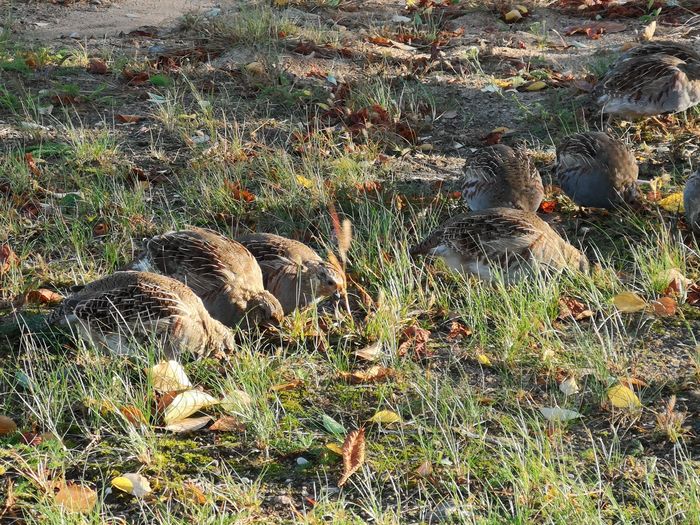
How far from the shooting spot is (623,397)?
3.99 meters

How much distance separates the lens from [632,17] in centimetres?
959

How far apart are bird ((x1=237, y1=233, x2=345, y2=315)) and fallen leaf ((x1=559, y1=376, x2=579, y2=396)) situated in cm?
128

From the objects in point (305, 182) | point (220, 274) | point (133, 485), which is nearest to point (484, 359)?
point (220, 274)

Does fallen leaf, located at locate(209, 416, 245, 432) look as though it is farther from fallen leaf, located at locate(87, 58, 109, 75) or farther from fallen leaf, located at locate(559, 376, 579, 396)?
fallen leaf, located at locate(87, 58, 109, 75)

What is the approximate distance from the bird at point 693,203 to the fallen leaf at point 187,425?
3.12 metres

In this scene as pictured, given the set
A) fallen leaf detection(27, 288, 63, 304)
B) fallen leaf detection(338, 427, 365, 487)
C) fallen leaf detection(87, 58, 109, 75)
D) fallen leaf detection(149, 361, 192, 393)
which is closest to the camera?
fallen leaf detection(338, 427, 365, 487)

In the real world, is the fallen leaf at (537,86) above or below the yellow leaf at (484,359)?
above

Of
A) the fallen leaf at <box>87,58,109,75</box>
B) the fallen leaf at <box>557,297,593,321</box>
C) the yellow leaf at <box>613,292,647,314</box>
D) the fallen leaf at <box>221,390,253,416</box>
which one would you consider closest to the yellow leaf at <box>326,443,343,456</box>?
the fallen leaf at <box>221,390,253,416</box>

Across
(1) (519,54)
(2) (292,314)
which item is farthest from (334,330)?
(1) (519,54)

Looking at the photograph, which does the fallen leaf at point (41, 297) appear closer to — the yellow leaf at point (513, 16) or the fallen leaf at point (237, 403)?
the fallen leaf at point (237, 403)

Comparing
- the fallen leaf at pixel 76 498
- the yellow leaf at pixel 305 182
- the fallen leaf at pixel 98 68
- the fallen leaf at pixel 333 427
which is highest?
the fallen leaf at pixel 98 68

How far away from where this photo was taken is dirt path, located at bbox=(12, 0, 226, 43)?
9.63 m

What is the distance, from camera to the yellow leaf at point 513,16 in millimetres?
9586

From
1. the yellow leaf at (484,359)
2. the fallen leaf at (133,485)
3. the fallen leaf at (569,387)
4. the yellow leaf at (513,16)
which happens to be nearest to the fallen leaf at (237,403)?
the fallen leaf at (133,485)
